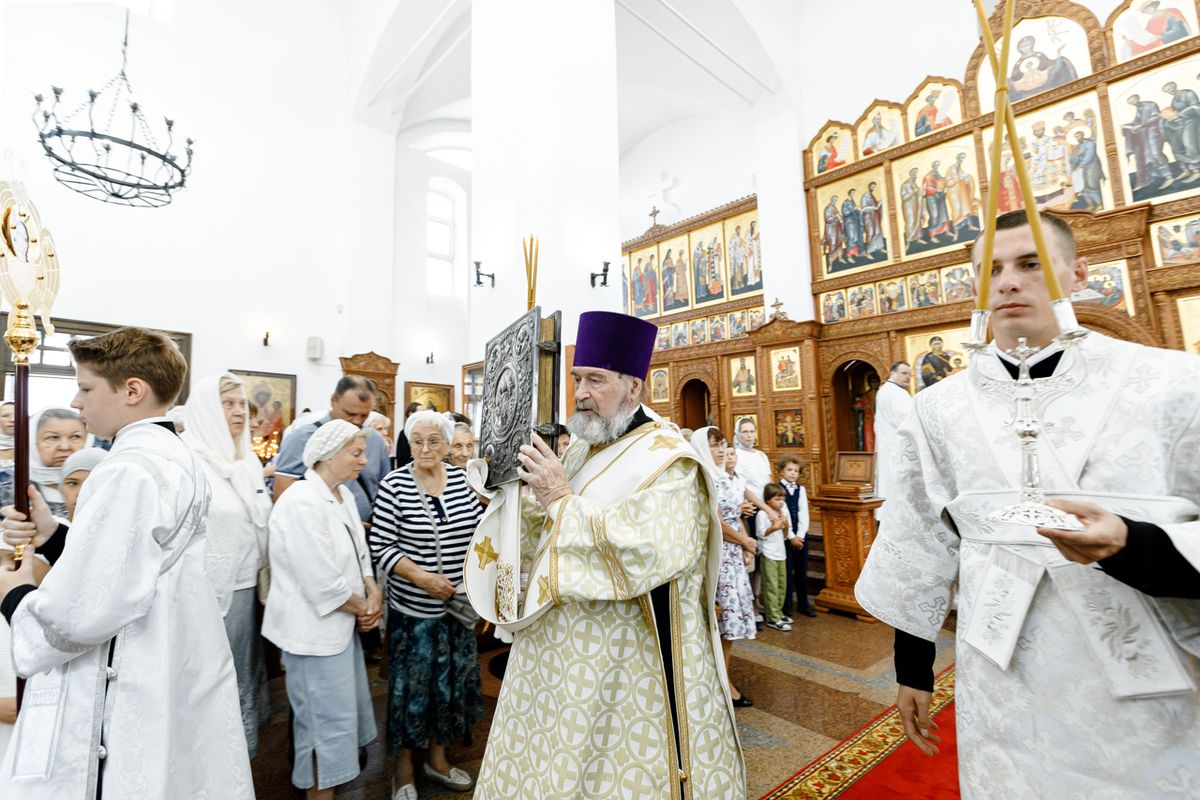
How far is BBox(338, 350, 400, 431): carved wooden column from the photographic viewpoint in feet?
36.2

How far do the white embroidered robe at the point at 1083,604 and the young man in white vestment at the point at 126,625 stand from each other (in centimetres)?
205

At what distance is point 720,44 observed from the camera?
11438mm

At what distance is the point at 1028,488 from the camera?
3.21 feet

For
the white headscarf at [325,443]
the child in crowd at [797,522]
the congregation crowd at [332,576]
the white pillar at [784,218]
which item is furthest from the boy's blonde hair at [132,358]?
the white pillar at [784,218]

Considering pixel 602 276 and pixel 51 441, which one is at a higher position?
pixel 602 276

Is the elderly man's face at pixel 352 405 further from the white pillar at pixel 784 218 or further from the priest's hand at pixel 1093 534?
the white pillar at pixel 784 218

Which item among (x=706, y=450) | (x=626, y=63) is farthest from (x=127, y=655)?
(x=626, y=63)

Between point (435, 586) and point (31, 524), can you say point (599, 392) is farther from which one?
point (31, 524)

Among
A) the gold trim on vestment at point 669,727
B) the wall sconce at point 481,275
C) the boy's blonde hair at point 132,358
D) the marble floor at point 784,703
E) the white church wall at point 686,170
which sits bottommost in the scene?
the marble floor at point 784,703

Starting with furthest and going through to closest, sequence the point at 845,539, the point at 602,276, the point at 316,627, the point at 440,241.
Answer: the point at 440,241
the point at 602,276
the point at 845,539
the point at 316,627

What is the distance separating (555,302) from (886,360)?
6221 millimetres

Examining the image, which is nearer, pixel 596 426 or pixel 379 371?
pixel 596 426

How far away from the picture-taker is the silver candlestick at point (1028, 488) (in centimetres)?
90

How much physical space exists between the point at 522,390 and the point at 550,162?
253 inches
